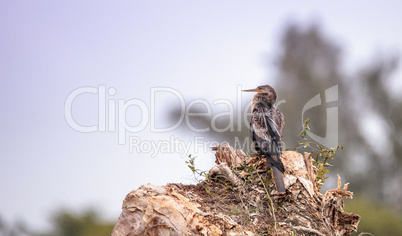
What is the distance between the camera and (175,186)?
17.7 ft

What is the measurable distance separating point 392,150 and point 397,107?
2.11m

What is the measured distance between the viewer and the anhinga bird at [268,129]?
17.9 feet

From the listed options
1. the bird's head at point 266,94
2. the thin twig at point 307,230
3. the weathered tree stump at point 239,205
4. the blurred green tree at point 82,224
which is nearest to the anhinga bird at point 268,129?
the bird's head at point 266,94

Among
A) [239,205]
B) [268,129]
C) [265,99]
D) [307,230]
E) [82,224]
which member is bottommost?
[82,224]

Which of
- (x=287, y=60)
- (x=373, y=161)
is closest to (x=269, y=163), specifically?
(x=373, y=161)

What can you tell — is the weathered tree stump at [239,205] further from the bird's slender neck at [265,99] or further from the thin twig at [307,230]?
the bird's slender neck at [265,99]

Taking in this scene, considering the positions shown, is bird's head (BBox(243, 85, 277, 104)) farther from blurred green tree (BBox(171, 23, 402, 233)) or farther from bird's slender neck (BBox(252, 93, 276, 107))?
blurred green tree (BBox(171, 23, 402, 233))

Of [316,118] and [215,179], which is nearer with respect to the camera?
[215,179]

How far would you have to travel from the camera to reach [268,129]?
632 centimetres

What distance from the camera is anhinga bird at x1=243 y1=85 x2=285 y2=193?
5.45 meters

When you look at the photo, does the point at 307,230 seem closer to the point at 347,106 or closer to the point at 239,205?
the point at 239,205

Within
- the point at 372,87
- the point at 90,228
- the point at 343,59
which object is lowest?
the point at 90,228

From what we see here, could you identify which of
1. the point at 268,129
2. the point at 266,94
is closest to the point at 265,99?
the point at 266,94

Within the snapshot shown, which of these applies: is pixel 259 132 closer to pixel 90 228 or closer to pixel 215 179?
pixel 215 179
